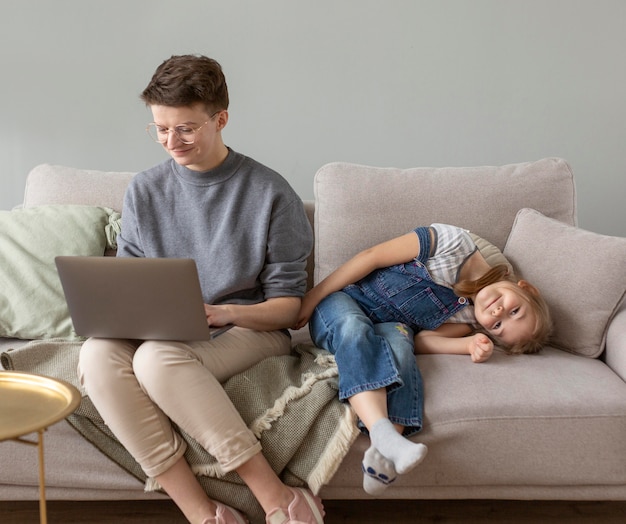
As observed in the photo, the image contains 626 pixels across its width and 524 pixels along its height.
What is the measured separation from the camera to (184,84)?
5.35 ft

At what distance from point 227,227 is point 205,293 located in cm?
17

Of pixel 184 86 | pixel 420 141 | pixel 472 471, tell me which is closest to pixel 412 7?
pixel 420 141

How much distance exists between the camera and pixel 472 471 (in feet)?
5.25

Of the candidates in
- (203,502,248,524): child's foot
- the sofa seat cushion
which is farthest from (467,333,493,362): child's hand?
(203,502,248,524): child's foot

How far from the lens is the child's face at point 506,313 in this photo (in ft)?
5.88

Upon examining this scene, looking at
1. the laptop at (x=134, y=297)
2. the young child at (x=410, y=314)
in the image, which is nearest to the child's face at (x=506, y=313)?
the young child at (x=410, y=314)

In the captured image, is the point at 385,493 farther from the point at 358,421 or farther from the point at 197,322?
the point at 197,322

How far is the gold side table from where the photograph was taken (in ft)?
3.72

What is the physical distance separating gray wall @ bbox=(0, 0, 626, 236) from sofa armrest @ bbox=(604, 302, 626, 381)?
99 cm

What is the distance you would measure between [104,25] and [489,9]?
4.53 ft

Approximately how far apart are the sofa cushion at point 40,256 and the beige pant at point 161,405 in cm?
46

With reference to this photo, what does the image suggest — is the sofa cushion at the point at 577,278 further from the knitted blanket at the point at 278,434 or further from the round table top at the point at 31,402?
the round table top at the point at 31,402

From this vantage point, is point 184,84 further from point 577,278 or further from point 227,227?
point 577,278

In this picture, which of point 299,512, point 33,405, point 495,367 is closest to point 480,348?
point 495,367
